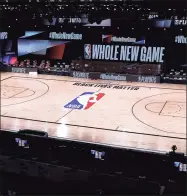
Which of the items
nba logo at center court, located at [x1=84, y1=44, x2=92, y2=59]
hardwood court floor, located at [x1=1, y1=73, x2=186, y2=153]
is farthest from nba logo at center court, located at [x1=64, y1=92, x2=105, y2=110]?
nba logo at center court, located at [x1=84, y1=44, x2=92, y2=59]

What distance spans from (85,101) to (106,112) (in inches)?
83.9

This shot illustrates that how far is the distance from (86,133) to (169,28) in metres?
11.8

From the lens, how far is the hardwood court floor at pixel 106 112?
1370 cm

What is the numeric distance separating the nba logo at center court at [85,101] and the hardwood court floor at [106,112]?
0.27 metres

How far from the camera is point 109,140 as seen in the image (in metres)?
13.4

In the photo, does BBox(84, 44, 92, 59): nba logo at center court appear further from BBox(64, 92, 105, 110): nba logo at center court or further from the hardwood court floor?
BBox(64, 92, 105, 110): nba logo at center court

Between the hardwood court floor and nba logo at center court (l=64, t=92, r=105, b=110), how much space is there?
274 millimetres

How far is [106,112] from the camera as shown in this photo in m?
16.8

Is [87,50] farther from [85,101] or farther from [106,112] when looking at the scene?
[106,112]

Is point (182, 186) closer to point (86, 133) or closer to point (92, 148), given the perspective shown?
point (92, 148)

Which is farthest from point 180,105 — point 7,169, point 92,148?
point 7,169

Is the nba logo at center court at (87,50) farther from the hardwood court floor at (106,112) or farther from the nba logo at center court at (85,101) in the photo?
the nba logo at center court at (85,101)

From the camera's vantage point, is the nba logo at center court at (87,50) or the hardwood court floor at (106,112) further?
the nba logo at center court at (87,50)

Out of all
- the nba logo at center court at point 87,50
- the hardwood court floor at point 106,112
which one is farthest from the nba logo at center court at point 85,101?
the nba logo at center court at point 87,50
